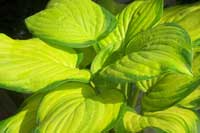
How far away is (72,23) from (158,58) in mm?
200

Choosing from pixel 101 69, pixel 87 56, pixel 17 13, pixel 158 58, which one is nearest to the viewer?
pixel 158 58

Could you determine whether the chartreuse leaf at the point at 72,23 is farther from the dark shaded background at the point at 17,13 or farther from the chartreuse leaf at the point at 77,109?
the dark shaded background at the point at 17,13

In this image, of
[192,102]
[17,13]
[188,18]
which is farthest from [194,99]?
[17,13]

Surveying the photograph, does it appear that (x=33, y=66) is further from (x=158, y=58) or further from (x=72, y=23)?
(x=158, y=58)

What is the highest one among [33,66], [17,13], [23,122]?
[33,66]

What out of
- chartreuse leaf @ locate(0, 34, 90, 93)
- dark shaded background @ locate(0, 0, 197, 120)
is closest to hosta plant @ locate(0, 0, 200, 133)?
chartreuse leaf @ locate(0, 34, 90, 93)

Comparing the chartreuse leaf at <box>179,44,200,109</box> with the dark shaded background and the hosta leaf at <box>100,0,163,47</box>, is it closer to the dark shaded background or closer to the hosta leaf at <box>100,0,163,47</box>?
the hosta leaf at <box>100,0,163,47</box>

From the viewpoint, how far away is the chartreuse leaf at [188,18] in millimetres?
744

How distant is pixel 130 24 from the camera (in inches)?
31.2

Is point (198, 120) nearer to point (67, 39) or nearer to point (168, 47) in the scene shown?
point (168, 47)

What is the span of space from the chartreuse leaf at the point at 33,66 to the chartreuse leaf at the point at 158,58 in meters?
0.09

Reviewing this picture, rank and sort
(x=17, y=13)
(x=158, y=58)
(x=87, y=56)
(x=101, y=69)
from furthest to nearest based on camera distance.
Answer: (x=17, y=13) → (x=87, y=56) → (x=101, y=69) → (x=158, y=58)

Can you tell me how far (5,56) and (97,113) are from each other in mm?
184

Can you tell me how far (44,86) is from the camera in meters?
0.67
